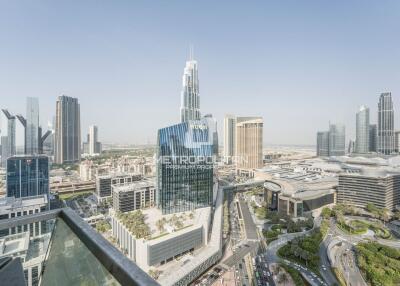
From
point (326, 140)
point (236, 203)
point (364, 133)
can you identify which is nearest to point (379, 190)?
point (236, 203)

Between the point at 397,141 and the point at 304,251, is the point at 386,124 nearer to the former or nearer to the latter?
the point at 397,141

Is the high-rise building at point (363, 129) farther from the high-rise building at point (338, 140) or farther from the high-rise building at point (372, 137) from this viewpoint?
the high-rise building at point (338, 140)

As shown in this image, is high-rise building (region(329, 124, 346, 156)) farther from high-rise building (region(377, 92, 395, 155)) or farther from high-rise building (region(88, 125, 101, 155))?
high-rise building (region(88, 125, 101, 155))

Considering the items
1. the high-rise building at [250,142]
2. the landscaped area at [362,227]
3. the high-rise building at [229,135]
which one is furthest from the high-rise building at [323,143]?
the landscaped area at [362,227]

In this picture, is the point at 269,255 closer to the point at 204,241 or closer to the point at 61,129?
the point at 204,241

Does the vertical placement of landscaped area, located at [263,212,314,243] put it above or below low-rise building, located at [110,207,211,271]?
below

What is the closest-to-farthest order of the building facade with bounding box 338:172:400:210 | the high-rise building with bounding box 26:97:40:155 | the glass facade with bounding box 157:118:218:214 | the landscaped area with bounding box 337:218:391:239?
the landscaped area with bounding box 337:218:391:239 < the glass facade with bounding box 157:118:218:214 < the building facade with bounding box 338:172:400:210 < the high-rise building with bounding box 26:97:40:155

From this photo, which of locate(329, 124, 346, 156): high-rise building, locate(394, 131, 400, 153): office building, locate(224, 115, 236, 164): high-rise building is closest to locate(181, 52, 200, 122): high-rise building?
locate(224, 115, 236, 164): high-rise building
